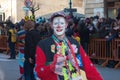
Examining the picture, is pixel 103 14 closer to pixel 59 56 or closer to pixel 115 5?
pixel 115 5

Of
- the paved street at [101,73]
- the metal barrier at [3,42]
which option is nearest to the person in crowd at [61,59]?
the paved street at [101,73]

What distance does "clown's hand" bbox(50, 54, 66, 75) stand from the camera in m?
4.39

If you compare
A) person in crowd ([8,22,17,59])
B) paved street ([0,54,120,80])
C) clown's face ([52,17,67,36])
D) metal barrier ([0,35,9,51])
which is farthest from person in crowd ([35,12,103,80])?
metal barrier ([0,35,9,51])

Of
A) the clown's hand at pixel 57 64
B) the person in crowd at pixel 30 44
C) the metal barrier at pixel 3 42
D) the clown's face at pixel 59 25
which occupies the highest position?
the clown's face at pixel 59 25

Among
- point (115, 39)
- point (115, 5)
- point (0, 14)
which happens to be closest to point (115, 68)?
point (115, 39)

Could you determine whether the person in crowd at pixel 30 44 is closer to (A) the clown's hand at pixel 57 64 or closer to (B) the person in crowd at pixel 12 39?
(A) the clown's hand at pixel 57 64

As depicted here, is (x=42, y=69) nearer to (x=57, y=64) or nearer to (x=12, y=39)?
(x=57, y=64)

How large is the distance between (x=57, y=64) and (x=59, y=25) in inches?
17.7

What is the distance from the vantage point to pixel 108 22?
17.4m

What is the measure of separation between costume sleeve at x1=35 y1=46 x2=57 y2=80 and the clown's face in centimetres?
26

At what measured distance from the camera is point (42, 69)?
14.7 feet

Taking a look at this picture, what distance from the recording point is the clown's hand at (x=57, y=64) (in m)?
4.39

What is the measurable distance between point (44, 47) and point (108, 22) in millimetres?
13101

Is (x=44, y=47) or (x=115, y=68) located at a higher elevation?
(x=44, y=47)
